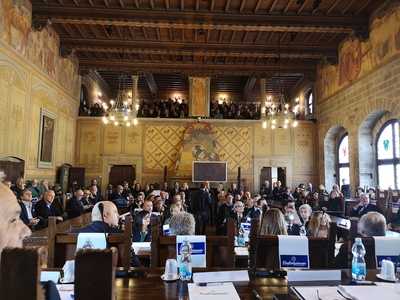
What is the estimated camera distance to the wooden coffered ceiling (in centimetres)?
1032

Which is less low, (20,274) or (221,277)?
(20,274)

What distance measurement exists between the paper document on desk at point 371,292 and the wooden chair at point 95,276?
4.36 feet

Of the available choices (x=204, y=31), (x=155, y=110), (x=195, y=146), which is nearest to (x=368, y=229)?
(x=204, y=31)

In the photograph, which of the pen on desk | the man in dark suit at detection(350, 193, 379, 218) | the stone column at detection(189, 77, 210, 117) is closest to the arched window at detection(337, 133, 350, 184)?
the man in dark suit at detection(350, 193, 379, 218)

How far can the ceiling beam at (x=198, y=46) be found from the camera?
1296 centimetres

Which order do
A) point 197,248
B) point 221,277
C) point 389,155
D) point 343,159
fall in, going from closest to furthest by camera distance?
1. point 221,277
2. point 197,248
3. point 389,155
4. point 343,159

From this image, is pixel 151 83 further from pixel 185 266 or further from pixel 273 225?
pixel 185 266

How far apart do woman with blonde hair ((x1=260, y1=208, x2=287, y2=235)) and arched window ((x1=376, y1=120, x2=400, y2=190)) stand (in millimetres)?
8688

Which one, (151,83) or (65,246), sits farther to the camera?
(151,83)

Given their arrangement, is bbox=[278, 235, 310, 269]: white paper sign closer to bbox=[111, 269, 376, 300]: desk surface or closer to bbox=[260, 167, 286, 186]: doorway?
bbox=[111, 269, 376, 300]: desk surface

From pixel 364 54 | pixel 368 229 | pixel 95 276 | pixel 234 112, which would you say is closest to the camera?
pixel 95 276

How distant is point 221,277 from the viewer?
2.01m

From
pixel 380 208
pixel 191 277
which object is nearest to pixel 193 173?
pixel 380 208

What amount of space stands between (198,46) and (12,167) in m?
8.42
